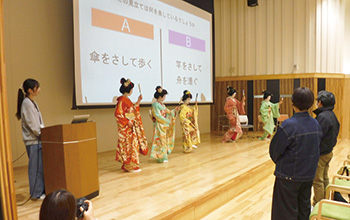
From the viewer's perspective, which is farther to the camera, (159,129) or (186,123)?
(186,123)

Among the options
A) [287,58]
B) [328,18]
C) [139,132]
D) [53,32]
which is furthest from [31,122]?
[328,18]

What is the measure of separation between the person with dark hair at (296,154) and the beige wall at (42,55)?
3.42 metres

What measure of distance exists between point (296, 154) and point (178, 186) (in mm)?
1638

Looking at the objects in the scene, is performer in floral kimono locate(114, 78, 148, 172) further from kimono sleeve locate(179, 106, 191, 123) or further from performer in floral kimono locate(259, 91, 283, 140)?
performer in floral kimono locate(259, 91, 283, 140)

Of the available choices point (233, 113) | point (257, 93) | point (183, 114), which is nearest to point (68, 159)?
point (183, 114)

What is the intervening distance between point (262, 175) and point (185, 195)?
1.99 metres

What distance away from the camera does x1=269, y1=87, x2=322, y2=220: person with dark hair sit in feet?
6.54

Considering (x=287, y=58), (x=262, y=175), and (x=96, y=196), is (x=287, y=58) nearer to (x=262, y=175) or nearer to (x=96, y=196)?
(x=262, y=175)

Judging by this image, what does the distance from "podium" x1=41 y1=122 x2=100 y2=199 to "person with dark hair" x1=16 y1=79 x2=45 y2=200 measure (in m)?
0.17

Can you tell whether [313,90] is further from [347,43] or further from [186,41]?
[186,41]

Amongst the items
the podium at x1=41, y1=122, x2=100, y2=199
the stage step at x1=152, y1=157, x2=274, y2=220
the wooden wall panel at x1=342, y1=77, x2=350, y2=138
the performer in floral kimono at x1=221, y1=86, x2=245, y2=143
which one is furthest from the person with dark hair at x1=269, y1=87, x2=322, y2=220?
the wooden wall panel at x1=342, y1=77, x2=350, y2=138

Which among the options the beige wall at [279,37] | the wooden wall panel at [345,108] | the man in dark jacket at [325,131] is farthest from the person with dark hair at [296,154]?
the wooden wall panel at [345,108]

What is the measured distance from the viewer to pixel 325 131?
2637 millimetres

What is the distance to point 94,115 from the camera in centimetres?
530
